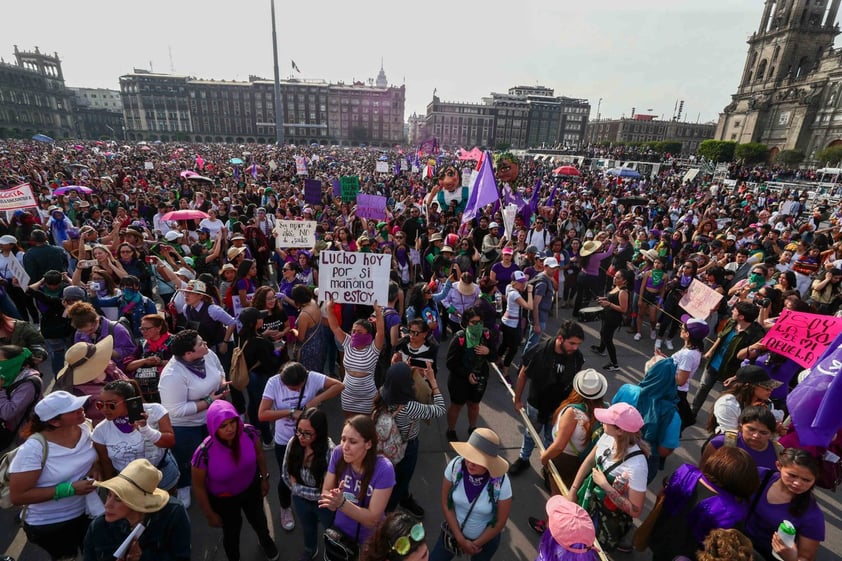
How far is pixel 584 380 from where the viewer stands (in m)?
3.00

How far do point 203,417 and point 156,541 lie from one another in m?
1.18

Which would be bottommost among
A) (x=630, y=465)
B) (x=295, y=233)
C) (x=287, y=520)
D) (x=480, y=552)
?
(x=287, y=520)

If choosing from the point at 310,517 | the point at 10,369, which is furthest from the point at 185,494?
the point at 10,369

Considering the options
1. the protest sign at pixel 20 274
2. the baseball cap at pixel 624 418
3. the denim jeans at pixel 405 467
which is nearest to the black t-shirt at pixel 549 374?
the baseball cap at pixel 624 418

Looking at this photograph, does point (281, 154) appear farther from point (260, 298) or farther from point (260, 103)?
point (260, 103)

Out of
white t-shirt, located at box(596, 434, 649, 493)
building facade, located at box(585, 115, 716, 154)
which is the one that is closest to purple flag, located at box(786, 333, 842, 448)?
white t-shirt, located at box(596, 434, 649, 493)

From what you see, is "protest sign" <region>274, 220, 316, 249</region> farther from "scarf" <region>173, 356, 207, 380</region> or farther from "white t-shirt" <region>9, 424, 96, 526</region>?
"white t-shirt" <region>9, 424, 96, 526</region>

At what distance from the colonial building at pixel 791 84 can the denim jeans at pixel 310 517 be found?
60308 mm

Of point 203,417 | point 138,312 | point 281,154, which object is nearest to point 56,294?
point 138,312

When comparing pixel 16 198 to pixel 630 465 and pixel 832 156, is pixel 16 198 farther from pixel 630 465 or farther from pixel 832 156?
pixel 832 156

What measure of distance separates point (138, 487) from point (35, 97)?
12771 cm

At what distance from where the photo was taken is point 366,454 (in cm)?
244

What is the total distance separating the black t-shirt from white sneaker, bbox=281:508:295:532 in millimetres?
2341

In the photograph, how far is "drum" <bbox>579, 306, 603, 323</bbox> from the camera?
5839mm
